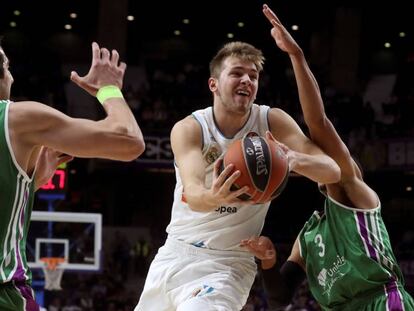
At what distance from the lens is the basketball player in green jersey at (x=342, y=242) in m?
4.51

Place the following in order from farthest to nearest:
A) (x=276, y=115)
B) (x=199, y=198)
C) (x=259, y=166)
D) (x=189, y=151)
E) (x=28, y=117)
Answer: (x=276, y=115)
(x=189, y=151)
(x=199, y=198)
(x=259, y=166)
(x=28, y=117)

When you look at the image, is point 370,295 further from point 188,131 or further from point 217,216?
point 188,131

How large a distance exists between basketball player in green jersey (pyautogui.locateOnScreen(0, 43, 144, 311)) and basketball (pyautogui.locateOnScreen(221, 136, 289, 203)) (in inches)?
29.9

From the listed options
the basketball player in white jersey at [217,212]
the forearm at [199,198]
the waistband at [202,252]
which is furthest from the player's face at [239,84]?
the waistband at [202,252]

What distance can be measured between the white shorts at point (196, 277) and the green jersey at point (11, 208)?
1.39 m

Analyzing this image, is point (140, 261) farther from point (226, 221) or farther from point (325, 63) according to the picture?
point (226, 221)

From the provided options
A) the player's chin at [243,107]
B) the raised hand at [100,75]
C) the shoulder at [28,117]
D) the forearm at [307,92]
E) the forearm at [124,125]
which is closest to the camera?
the shoulder at [28,117]

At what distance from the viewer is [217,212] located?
4684 mm

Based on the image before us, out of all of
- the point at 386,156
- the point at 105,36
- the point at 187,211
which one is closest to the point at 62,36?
the point at 105,36

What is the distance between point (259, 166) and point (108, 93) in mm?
893

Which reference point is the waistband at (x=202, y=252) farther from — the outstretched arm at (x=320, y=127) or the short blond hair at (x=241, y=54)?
the short blond hair at (x=241, y=54)

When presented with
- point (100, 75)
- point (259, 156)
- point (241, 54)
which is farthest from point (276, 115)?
point (100, 75)

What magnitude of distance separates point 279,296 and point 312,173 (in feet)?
3.50

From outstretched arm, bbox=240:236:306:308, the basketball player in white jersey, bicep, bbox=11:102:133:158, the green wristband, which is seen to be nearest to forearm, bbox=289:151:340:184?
the basketball player in white jersey
